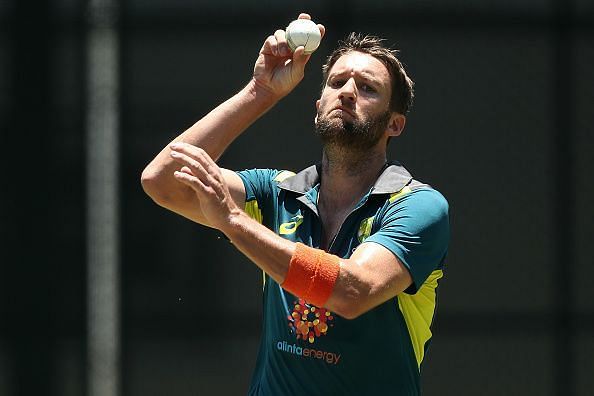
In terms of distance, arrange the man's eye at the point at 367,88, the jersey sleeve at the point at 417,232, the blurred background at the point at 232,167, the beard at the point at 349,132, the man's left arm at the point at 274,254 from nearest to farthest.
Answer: the man's left arm at the point at 274,254 < the jersey sleeve at the point at 417,232 < the beard at the point at 349,132 < the man's eye at the point at 367,88 < the blurred background at the point at 232,167

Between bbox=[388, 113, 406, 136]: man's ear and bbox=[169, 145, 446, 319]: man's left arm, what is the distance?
658 millimetres

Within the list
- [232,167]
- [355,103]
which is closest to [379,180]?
[355,103]

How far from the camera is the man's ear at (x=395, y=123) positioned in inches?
144

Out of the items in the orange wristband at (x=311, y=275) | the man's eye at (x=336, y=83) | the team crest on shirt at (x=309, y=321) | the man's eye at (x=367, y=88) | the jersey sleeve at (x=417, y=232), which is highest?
the man's eye at (x=336, y=83)

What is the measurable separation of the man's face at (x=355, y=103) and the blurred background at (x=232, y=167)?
2109mm

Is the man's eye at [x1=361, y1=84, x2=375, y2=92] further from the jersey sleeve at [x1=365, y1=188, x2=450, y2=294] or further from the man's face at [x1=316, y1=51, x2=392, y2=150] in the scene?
the jersey sleeve at [x1=365, y1=188, x2=450, y2=294]

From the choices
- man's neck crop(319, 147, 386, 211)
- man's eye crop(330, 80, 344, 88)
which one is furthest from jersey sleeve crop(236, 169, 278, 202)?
man's eye crop(330, 80, 344, 88)

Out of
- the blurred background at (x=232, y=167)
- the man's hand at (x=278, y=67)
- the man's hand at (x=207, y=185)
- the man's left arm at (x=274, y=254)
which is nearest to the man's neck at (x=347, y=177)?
the man's hand at (x=278, y=67)

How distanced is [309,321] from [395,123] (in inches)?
30.6

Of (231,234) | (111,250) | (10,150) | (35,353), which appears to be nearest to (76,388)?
(35,353)

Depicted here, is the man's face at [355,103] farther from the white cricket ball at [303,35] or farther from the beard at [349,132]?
the white cricket ball at [303,35]

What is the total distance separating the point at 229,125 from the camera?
3666 mm

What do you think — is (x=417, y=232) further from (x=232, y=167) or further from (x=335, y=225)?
(x=232, y=167)

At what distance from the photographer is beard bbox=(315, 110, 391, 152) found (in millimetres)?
3465
